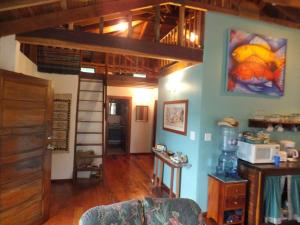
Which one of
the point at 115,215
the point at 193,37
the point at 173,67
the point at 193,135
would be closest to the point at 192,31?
the point at 193,37

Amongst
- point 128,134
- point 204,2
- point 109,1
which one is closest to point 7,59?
point 109,1

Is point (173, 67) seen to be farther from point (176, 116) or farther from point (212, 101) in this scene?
point (212, 101)

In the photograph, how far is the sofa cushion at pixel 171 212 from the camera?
1.66 m

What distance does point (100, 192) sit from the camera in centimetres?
426

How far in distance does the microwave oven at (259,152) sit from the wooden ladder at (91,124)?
9.82 ft

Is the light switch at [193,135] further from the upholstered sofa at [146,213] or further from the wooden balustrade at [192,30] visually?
the upholstered sofa at [146,213]

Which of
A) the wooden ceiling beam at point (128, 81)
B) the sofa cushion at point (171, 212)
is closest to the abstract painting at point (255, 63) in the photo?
the sofa cushion at point (171, 212)

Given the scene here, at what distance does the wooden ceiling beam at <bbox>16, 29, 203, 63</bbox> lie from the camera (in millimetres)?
2794

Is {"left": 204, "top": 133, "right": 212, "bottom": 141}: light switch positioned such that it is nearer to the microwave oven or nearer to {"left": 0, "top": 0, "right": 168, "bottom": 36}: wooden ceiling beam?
the microwave oven

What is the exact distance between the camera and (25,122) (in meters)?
2.69

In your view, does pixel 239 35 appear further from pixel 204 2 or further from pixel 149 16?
pixel 149 16

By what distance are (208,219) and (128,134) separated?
4.85 metres

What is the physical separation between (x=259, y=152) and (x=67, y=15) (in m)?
3.06

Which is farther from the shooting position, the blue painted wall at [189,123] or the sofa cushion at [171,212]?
the blue painted wall at [189,123]
